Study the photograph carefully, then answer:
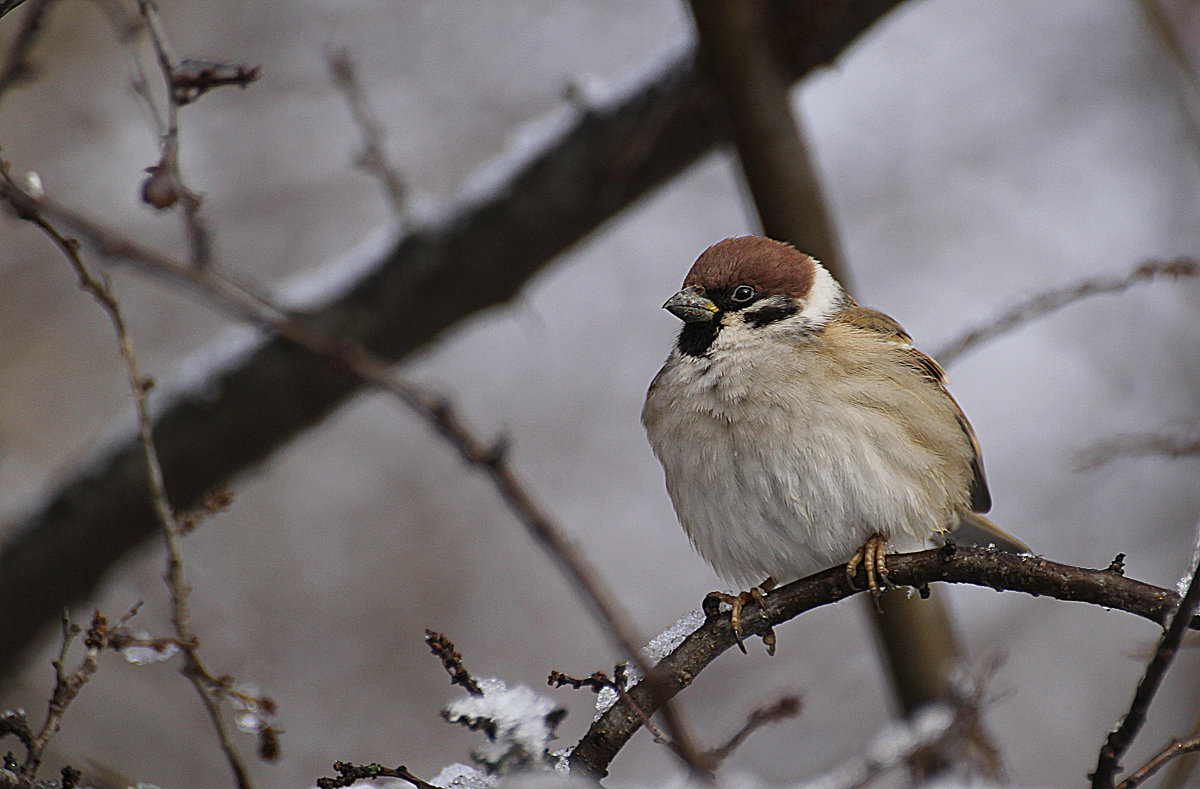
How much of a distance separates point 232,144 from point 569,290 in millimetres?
3075

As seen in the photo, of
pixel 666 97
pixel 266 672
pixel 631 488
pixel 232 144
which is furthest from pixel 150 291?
pixel 666 97

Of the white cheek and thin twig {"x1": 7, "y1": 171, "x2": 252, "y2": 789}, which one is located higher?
the white cheek

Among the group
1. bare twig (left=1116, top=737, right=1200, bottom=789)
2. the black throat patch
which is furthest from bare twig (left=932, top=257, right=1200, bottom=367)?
bare twig (left=1116, top=737, right=1200, bottom=789)

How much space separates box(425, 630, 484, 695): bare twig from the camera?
159 cm

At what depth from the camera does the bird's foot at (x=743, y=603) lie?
6.37ft

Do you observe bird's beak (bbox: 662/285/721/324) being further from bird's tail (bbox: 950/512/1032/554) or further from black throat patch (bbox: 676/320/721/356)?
bird's tail (bbox: 950/512/1032/554)

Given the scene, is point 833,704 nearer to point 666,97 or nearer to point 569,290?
point 569,290

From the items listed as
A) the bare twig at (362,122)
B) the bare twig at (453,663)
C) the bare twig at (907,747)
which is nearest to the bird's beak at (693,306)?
the bare twig at (362,122)

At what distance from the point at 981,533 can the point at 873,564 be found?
37.6 inches

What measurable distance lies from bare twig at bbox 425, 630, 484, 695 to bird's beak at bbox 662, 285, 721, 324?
165 centimetres

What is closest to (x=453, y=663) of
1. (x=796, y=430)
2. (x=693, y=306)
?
(x=796, y=430)

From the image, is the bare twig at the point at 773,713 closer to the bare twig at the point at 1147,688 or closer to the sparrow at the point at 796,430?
the bare twig at the point at 1147,688

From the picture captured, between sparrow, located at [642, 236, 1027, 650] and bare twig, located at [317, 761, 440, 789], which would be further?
sparrow, located at [642, 236, 1027, 650]

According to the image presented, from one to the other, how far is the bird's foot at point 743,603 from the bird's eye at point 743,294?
856mm
